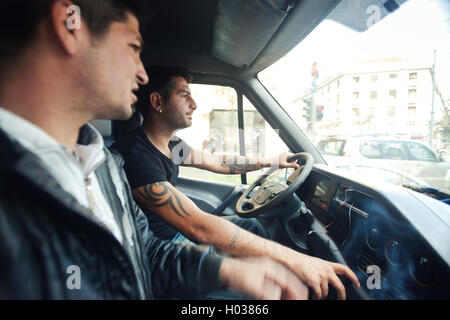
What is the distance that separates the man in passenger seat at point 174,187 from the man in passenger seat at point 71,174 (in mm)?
148

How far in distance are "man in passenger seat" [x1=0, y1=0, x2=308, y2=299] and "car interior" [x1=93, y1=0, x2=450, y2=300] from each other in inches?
22.1

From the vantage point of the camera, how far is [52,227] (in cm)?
63

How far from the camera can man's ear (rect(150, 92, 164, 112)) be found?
189 cm

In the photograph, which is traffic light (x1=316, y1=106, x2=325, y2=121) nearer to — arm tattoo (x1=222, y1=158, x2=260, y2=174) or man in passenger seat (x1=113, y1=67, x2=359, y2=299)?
man in passenger seat (x1=113, y1=67, x2=359, y2=299)

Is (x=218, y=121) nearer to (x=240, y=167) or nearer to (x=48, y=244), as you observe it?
(x=240, y=167)

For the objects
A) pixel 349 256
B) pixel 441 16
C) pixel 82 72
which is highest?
pixel 441 16

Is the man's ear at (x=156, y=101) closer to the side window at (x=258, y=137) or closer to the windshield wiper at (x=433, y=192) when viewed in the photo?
the side window at (x=258, y=137)

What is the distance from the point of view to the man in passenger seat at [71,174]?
0.58m

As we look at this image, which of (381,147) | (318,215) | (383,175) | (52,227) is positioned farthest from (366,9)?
(52,227)

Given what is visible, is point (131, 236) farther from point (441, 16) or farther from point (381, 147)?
point (381, 147)

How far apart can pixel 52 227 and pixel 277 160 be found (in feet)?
5.88

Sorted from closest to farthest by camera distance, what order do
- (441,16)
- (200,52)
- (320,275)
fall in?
(320,275), (441,16), (200,52)

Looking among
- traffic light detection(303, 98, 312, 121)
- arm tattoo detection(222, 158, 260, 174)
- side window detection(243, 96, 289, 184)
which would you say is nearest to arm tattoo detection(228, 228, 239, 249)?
side window detection(243, 96, 289, 184)

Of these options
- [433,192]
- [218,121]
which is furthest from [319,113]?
[433,192]
